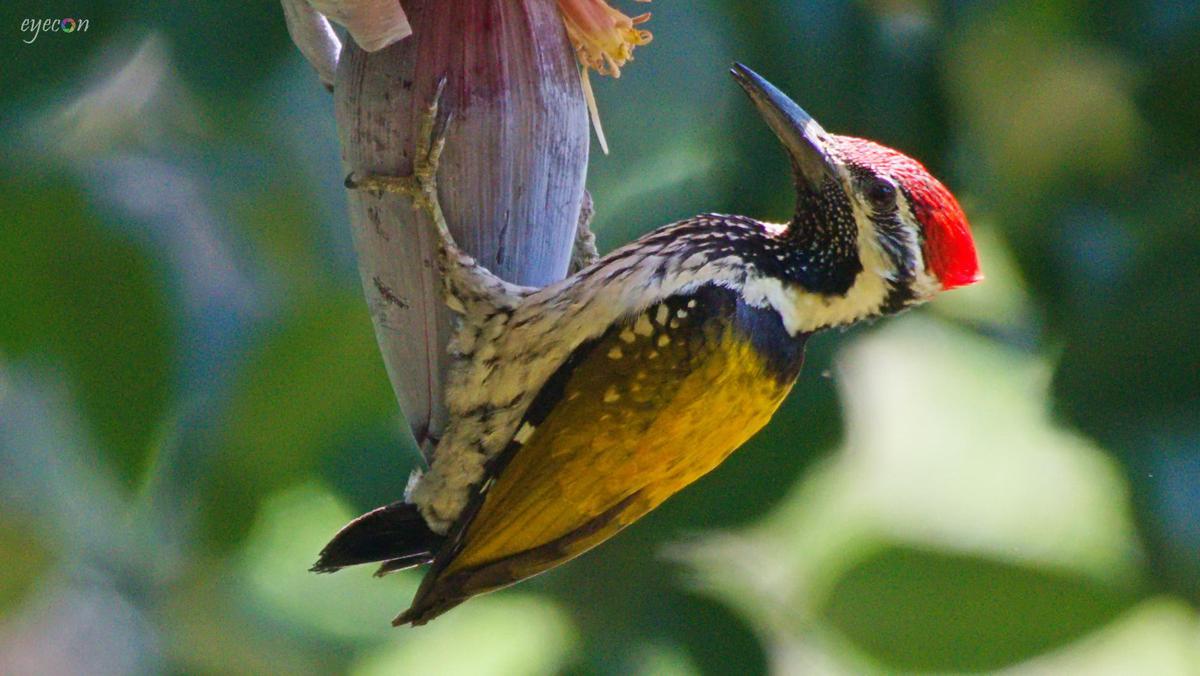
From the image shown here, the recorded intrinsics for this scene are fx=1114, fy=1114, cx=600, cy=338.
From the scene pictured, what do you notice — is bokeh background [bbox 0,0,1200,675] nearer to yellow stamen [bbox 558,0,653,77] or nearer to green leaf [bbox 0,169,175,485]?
green leaf [bbox 0,169,175,485]

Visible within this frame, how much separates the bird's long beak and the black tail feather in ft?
1.98

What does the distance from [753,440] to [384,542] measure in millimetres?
1818

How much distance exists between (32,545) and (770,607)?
78.2 inches

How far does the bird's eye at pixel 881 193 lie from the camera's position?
47.3 inches

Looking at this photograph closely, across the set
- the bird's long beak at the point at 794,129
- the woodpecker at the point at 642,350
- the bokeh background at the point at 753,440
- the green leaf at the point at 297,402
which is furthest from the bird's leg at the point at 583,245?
the green leaf at the point at 297,402

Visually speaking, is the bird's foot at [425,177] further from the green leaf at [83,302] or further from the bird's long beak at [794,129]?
the green leaf at [83,302]

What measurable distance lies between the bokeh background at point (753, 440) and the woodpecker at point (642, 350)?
159 centimetres

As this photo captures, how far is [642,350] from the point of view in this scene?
48.2 inches

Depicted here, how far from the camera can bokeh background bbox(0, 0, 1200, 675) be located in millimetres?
2793

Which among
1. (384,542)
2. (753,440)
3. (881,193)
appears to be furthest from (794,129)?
(753,440)

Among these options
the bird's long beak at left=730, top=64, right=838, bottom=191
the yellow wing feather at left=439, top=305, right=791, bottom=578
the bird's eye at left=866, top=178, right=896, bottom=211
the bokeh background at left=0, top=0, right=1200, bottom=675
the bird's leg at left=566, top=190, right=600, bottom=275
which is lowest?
the bokeh background at left=0, top=0, right=1200, bottom=675

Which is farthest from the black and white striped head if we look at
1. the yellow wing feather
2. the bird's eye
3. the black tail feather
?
the black tail feather

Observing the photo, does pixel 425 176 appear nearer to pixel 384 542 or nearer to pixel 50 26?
pixel 384 542

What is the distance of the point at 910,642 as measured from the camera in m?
2.94
